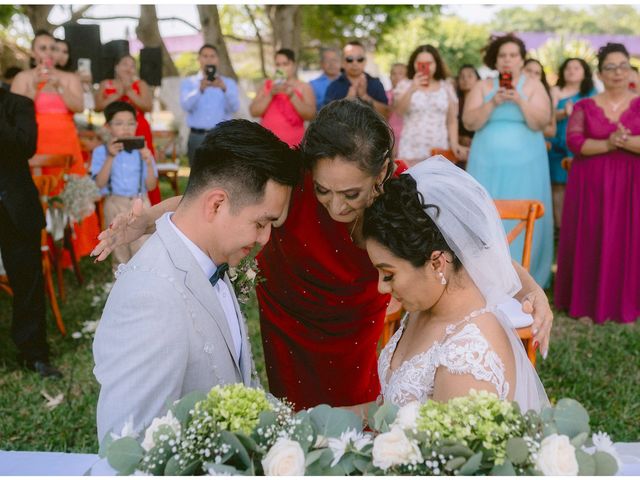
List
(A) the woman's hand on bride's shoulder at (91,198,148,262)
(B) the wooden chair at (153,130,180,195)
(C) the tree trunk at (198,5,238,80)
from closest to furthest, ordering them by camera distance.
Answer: (A) the woman's hand on bride's shoulder at (91,198,148,262) → (B) the wooden chair at (153,130,180,195) → (C) the tree trunk at (198,5,238,80)

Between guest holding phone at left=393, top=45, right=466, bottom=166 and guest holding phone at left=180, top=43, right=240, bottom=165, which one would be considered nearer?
guest holding phone at left=393, top=45, right=466, bottom=166

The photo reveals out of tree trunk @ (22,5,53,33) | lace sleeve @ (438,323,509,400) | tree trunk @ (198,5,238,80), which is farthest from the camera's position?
tree trunk @ (198,5,238,80)

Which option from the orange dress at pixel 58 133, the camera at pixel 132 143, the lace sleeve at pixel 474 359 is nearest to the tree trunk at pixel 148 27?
the orange dress at pixel 58 133

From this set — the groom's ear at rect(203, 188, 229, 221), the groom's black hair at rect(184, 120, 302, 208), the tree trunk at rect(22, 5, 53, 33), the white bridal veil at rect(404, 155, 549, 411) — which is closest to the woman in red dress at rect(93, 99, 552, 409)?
the white bridal veil at rect(404, 155, 549, 411)

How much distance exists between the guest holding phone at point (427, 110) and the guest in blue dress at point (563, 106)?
121cm

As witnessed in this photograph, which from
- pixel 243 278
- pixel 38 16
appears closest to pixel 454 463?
pixel 243 278

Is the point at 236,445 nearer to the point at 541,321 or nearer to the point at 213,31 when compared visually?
the point at 541,321

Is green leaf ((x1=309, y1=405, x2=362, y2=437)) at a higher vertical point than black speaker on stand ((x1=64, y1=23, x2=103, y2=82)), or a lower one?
lower

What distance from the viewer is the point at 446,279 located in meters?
2.21

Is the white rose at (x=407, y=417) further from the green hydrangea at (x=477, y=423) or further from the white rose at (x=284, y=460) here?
the white rose at (x=284, y=460)

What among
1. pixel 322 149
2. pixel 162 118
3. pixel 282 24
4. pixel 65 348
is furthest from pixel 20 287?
pixel 162 118

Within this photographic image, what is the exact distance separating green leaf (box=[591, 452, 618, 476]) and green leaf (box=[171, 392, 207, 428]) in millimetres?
793

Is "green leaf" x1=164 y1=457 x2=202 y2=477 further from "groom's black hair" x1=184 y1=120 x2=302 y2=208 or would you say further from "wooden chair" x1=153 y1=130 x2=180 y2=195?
"wooden chair" x1=153 y1=130 x2=180 y2=195

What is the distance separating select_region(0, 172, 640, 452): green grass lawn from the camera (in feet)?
12.1
